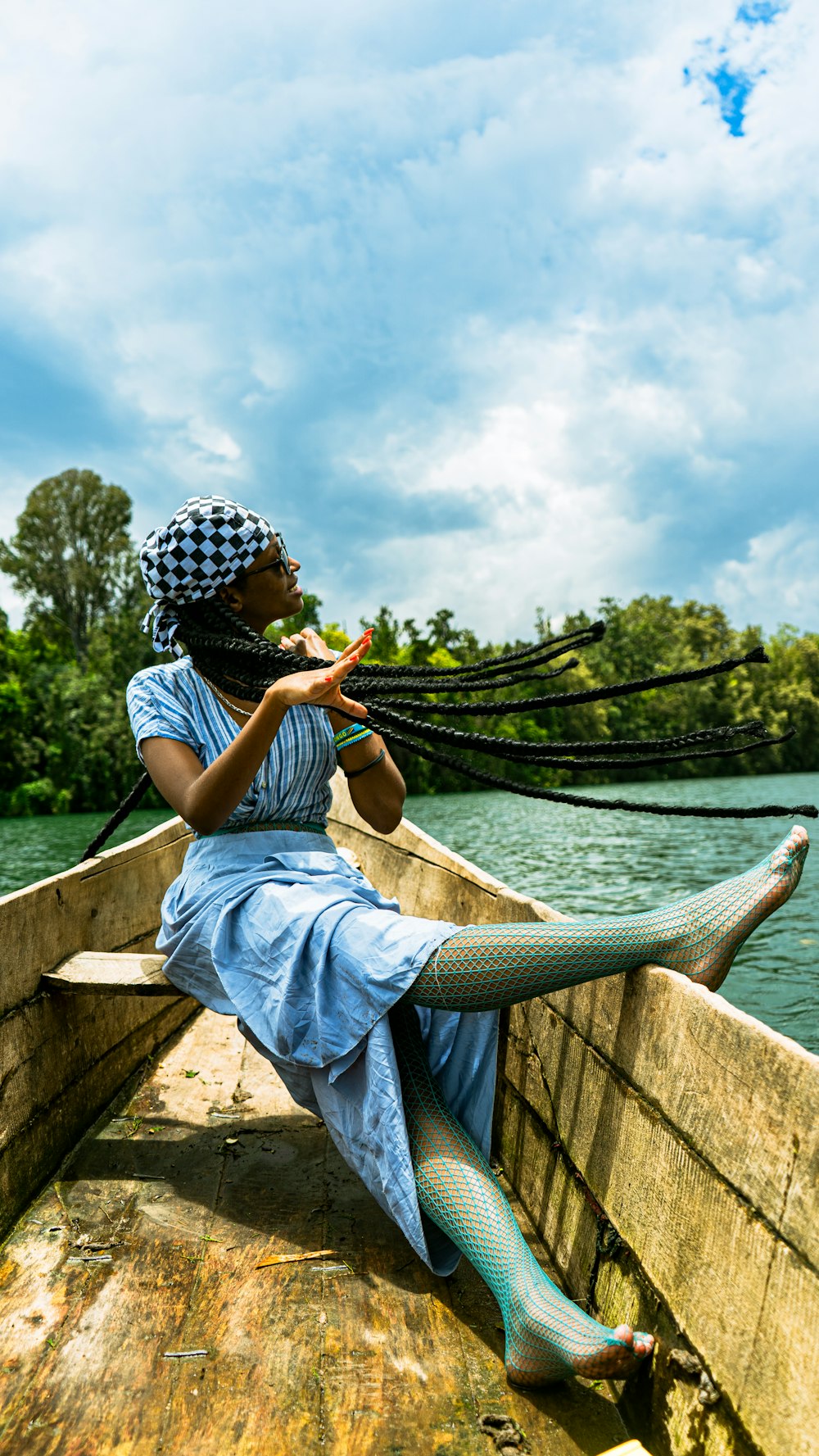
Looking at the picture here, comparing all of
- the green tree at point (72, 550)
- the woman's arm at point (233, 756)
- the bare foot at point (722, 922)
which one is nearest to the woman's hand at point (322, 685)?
the woman's arm at point (233, 756)

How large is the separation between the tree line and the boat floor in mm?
24710

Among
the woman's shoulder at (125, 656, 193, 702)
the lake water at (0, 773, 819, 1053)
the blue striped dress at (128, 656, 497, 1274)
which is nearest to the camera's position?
the blue striped dress at (128, 656, 497, 1274)

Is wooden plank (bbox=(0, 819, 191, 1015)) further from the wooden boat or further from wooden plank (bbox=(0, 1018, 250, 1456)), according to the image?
wooden plank (bbox=(0, 1018, 250, 1456))

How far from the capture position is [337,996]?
1.82 meters

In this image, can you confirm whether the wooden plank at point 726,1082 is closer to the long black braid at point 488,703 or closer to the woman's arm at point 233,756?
the long black braid at point 488,703

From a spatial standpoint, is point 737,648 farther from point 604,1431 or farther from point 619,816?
point 604,1431

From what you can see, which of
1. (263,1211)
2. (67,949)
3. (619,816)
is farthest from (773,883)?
(619,816)

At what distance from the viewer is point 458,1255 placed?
1883 mm

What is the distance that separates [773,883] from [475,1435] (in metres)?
0.96

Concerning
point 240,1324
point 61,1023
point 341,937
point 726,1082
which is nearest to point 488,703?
point 341,937

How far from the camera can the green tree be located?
4428 centimetres

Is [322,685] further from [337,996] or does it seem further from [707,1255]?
[707,1255]


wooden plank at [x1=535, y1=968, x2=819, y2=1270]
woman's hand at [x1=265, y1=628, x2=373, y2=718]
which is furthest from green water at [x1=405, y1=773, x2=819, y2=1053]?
woman's hand at [x1=265, y1=628, x2=373, y2=718]

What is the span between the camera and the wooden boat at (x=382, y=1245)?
1260 mm
